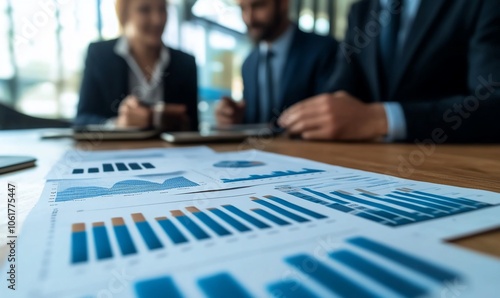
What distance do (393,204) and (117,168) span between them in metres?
0.31

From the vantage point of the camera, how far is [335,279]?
0.42 ft

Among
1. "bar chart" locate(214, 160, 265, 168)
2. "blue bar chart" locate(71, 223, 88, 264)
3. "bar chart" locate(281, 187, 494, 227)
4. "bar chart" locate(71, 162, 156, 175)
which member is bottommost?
"blue bar chart" locate(71, 223, 88, 264)

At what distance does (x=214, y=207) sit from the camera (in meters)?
0.22

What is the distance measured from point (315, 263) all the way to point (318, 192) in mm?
128

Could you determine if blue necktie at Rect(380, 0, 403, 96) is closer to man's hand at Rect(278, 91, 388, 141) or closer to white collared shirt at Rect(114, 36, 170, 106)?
man's hand at Rect(278, 91, 388, 141)

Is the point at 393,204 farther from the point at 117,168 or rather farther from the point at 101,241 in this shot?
the point at 117,168

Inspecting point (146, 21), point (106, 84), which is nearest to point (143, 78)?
point (106, 84)

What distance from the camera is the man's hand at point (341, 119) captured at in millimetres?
694

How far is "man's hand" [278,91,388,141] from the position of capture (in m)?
0.69

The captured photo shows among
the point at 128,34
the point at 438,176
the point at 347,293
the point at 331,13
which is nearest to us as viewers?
the point at 347,293

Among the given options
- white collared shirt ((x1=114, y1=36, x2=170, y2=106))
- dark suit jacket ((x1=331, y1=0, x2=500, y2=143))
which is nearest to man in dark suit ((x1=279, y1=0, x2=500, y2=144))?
dark suit jacket ((x1=331, y1=0, x2=500, y2=143))

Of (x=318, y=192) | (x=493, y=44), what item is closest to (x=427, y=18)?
(x=493, y=44)

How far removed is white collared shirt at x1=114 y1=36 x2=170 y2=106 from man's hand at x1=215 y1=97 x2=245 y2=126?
0.44m

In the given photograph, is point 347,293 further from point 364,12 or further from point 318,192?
point 364,12
